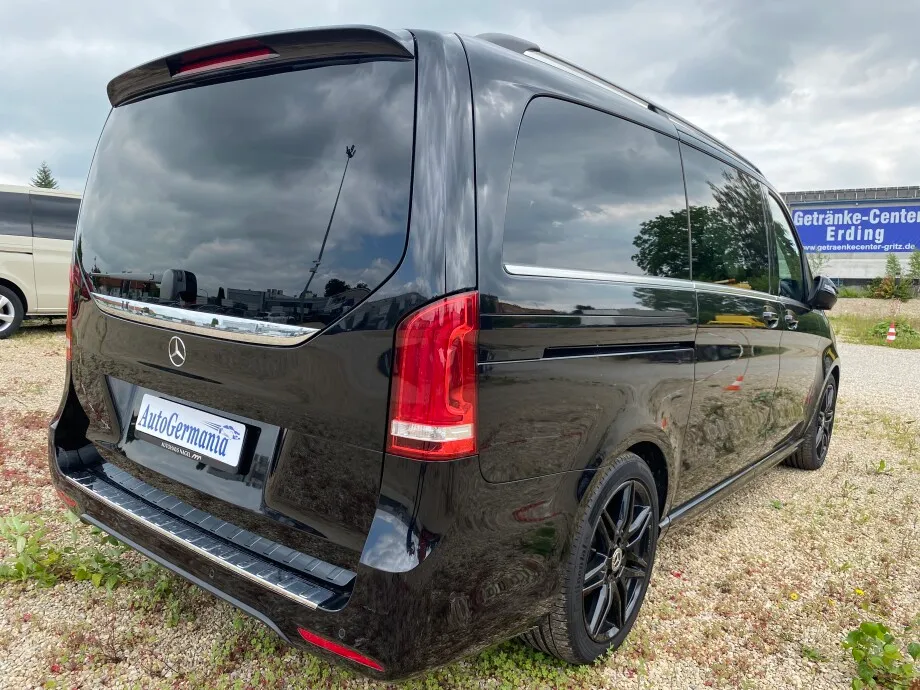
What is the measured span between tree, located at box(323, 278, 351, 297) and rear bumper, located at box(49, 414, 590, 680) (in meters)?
0.43

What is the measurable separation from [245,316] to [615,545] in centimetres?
139

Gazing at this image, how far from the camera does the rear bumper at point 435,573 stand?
1.50 meters

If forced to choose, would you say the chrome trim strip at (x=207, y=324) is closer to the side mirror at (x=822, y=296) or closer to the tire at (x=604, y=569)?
the tire at (x=604, y=569)

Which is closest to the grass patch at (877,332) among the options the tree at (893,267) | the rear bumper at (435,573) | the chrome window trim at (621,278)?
the tree at (893,267)

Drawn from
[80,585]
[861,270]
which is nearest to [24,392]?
[80,585]

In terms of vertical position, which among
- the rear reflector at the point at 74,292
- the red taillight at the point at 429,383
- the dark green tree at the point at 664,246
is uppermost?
the dark green tree at the point at 664,246

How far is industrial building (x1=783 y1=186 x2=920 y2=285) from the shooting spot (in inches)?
1348

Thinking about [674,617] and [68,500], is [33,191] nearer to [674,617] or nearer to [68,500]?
[68,500]

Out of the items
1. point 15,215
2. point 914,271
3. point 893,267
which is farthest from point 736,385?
point 893,267

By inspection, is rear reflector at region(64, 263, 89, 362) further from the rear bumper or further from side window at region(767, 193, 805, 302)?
side window at region(767, 193, 805, 302)

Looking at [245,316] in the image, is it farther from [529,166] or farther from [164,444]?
[529,166]

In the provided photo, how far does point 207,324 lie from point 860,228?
41058 millimetres

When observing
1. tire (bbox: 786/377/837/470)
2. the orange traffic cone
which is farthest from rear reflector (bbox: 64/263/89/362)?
tire (bbox: 786/377/837/470)

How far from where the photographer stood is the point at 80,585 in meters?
2.50
